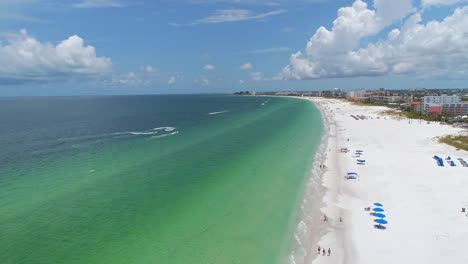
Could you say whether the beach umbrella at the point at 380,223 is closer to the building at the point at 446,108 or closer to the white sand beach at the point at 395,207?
the white sand beach at the point at 395,207

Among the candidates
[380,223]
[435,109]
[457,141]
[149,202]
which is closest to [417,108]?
[435,109]

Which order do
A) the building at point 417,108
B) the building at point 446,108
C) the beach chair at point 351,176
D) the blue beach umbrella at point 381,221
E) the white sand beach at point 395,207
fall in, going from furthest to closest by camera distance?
the building at point 417,108 < the building at point 446,108 < the beach chair at point 351,176 < the blue beach umbrella at point 381,221 < the white sand beach at point 395,207

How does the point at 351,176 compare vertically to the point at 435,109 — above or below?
below

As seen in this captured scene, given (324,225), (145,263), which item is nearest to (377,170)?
(324,225)

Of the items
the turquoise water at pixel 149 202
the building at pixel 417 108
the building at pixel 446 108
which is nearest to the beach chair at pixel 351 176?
the turquoise water at pixel 149 202

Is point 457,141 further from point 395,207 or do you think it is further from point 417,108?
point 417,108

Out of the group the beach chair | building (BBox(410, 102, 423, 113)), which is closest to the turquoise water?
the beach chair

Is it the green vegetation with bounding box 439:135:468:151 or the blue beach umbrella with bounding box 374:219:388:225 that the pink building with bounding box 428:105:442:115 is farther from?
the blue beach umbrella with bounding box 374:219:388:225

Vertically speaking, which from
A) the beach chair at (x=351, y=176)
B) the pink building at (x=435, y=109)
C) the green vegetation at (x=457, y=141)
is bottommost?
the beach chair at (x=351, y=176)
